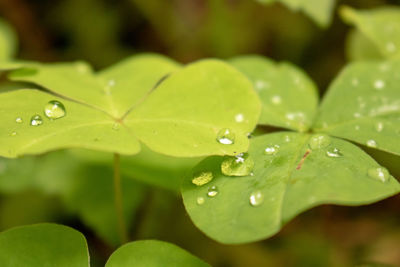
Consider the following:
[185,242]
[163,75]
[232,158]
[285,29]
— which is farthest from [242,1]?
[232,158]

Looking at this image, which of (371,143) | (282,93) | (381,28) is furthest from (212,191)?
(381,28)

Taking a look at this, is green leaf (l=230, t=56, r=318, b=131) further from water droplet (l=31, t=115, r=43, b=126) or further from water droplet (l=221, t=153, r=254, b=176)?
water droplet (l=31, t=115, r=43, b=126)

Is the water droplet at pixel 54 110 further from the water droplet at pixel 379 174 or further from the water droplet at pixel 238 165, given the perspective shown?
the water droplet at pixel 379 174

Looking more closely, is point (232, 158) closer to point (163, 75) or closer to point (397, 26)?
point (163, 75)

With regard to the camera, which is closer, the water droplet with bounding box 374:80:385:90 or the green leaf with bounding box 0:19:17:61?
the water droplet with bounding box 374:80:385:90

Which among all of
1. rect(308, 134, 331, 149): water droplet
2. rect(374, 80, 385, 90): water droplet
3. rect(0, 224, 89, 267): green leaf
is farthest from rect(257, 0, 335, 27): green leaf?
rect(0, 224, 89, 267): green leaf

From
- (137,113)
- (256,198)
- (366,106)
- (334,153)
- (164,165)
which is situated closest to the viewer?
(256,198)

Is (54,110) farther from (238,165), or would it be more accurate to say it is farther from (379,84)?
(379,84)
